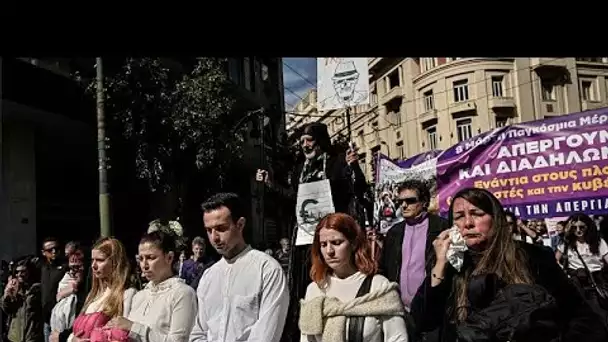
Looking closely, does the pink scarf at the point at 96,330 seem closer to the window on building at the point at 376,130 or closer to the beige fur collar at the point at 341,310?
A: the beige fur collar at the point at 341,310

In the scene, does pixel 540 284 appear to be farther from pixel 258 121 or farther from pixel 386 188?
pixel 258 121

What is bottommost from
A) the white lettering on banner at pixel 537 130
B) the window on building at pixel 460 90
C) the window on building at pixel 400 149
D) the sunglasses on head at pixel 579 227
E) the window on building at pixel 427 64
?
the sunglasses on head at pixel 579 227

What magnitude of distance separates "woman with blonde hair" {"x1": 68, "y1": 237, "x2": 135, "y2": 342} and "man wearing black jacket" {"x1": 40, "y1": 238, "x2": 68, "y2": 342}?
272cm

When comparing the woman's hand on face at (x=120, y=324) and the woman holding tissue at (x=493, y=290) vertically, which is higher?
the woman holding tissue at (x=493, y=290)

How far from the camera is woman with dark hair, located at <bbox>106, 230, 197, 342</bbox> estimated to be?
4219 mm

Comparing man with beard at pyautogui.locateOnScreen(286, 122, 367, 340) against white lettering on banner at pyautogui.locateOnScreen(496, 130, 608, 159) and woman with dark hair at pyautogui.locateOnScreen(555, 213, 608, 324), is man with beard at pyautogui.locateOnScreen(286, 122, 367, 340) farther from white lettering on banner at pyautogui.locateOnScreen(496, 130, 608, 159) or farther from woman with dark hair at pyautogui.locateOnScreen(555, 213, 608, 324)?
white lettering on banner at pyautogui.locateOnScreen(496, 130, 608, 159)

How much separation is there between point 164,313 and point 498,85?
46.3 m

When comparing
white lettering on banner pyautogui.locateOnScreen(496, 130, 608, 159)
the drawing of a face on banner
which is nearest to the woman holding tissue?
the drawing of a face on banner

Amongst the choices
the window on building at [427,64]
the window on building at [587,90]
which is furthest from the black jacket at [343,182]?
the window on building at [587,90]

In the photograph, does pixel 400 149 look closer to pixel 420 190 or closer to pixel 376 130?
pixel 376 130

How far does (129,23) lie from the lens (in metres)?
4.45

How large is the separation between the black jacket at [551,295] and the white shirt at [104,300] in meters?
1.99

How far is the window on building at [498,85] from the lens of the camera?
156ft

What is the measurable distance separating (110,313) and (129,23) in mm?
1809
